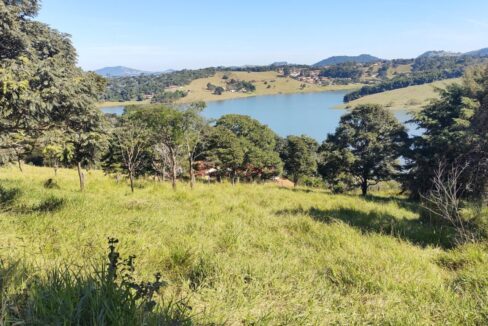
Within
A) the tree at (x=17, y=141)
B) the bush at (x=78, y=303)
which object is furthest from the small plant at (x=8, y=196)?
the bush at (x=78, y=303)

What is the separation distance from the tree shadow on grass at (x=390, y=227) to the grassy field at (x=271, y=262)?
0.21 ft

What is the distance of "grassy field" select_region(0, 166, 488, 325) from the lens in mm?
3422

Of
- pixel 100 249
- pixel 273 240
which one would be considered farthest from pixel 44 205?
pixel 273 240

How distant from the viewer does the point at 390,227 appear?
8.63 m

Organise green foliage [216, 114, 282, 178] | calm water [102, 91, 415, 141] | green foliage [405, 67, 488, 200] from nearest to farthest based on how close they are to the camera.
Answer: green foliage [405, 67, 488, 200]
green foliage [216, 114, 282, 178]
calm water [102, 91, 415, 141]

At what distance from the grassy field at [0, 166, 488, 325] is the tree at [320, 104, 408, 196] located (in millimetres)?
21605

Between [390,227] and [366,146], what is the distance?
882 inches

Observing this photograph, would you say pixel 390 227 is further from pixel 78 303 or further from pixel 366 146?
pixel 366 146

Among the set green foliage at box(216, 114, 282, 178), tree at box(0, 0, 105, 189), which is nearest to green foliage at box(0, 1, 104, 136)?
tree at box(0, 0, 105, 189)

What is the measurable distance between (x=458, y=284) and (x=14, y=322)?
4.94 meters

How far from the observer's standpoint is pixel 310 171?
50.4m

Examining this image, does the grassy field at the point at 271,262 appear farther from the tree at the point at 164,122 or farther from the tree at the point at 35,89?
the tree at the point at 164,122

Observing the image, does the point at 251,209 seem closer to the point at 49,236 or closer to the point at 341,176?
the point at 49,236

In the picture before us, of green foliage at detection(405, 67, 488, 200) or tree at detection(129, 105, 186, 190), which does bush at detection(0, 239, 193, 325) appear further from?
green foliage at detection(405, 67, 488, 200)
